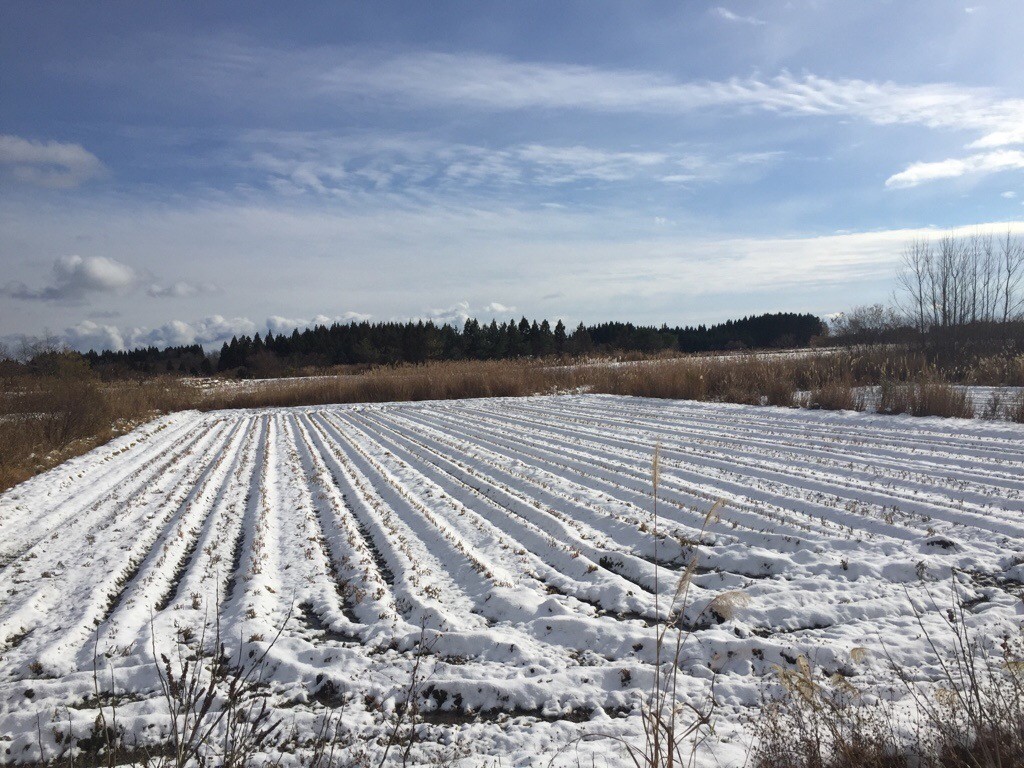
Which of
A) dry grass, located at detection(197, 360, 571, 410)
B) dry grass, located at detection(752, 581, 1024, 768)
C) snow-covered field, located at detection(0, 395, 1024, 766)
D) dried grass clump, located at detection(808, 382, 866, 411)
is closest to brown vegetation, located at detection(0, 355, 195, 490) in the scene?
snow-covered field, located at detection(0, 395, 1024, 766)

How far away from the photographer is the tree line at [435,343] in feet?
184

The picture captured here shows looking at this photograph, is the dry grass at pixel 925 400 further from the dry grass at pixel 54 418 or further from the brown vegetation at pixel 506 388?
the dry grass at pixel 54 418

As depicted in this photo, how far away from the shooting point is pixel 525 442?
11.3 metres

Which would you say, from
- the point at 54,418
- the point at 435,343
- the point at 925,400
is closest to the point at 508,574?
the point at 925,400

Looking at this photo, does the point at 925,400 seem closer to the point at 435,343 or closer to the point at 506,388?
the point at 506,388

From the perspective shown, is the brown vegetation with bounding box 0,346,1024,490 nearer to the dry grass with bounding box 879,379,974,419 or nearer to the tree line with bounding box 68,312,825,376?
the dry grass with bounding box 879,379,974,419

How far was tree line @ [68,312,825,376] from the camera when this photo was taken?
56.0 meters

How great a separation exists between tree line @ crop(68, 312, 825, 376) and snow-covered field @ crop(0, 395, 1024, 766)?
40.6m

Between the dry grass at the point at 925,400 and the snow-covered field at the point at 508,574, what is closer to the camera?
the snow-covered field at the point at 508,574

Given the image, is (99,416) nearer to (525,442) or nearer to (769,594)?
(525,442)

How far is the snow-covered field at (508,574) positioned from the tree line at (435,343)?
4060 centimetres

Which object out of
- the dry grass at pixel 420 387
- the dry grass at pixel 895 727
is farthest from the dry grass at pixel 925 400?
the dry grass at pixel 420 387

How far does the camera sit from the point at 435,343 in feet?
181

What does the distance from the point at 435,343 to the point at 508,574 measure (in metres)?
50.9
